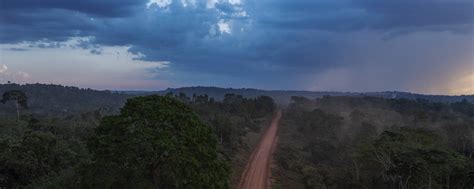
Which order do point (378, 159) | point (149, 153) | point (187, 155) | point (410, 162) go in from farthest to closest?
1. point (378, 159)
2. point (410, 162)
3. point (187, 155)
4. point (149, 153)

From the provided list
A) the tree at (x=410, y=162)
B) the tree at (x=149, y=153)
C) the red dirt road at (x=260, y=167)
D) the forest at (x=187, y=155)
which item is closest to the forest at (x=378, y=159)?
the tree at (x=410, y=162)

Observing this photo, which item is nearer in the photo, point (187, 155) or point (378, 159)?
point (187, 155)

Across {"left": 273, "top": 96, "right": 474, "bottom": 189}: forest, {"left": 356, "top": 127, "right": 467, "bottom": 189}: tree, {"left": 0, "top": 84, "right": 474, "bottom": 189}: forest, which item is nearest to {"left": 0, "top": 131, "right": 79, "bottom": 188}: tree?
{"left": 0, "top": 84, "right": 474, "bottom": 189}: forest

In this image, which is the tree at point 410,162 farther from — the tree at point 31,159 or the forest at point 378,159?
the tree at point 31,159

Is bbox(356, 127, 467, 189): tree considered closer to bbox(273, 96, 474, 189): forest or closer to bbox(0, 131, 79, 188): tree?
bbox(273, 96, 474, 189): forest

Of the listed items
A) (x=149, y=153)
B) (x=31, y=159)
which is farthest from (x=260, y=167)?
(x=149, y=153)

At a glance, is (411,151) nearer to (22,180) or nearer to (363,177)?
(363,177)

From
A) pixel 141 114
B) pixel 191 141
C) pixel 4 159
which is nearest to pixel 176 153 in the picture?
pixel 191 141

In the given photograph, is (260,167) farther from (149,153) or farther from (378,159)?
(149,153)
